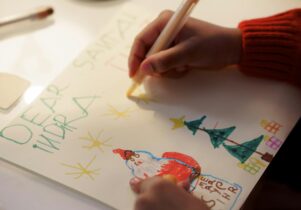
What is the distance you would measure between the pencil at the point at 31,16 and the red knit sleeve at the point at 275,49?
28cm

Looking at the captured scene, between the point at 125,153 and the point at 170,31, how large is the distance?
0.55 feet

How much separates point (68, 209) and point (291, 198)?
1.17 feet

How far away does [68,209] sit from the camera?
41 cm

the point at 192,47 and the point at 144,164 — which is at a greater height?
the point at 192,47

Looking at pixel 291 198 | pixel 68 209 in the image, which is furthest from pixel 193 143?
pixel 291 198

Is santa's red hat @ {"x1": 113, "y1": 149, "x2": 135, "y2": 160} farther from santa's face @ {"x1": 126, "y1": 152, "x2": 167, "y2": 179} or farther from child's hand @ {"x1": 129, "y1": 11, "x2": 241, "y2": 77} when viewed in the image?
child's hand @ {"x1": 129, "y1": 11, "x2": 241, "y2": 77}

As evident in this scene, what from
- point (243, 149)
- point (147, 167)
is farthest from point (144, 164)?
point (243, 149)

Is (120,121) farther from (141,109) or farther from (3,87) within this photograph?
(3,87)

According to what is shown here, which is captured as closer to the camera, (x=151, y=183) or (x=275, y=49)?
(x=151, y=183)

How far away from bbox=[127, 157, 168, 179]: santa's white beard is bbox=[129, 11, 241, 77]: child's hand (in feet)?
0.42

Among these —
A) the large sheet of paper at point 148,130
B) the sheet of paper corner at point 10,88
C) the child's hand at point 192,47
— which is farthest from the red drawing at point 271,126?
the sheet of paper corner at point 10,88

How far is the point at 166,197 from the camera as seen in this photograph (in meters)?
0.41

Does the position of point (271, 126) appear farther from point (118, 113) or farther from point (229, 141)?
point (118, 113)

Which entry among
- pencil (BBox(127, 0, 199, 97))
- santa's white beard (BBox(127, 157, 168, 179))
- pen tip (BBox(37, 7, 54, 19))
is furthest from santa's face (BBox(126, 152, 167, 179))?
pen tip (BBox(37, 7, 54, 19))
